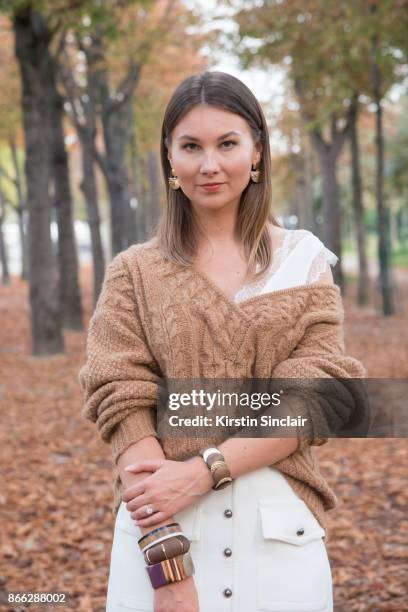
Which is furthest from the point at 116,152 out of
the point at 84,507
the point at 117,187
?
the point at 84,507

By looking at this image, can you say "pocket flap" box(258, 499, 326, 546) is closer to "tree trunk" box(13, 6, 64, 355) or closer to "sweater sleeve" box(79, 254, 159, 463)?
"sweater sleeve" box(79, 254, 159, 463)

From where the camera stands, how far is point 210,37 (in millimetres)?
15953

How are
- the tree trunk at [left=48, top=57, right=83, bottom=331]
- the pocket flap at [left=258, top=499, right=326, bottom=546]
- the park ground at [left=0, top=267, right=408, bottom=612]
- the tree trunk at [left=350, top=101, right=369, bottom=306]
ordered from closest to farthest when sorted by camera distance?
1. the pocket flap at [left=258, top=499, right=326, bottom=546]
2. the park ground at [left=0, top=267, right=408, bottom=612]
3. the tree trunk at [left=48, top=57, right=83, bottom=331]
4. the tree trunk at [left=350, top=101, right=369, bottom=306]

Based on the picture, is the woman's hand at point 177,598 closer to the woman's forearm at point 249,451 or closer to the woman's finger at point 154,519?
the woman's finger at point 154,519

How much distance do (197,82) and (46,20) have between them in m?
10.2

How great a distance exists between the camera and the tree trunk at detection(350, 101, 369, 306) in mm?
18094

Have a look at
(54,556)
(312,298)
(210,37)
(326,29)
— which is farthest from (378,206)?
(312,298)

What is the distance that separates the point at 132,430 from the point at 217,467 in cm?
26

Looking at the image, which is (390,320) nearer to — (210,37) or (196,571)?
(210,37)

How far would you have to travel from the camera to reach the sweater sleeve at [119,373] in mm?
2037

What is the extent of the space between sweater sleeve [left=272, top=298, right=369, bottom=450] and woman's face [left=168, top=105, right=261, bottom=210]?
450 mm

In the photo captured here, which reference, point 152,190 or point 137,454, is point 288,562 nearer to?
point 137,454

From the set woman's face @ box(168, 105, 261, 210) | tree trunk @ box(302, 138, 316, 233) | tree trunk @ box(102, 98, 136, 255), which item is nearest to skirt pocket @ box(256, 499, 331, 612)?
woman's face @ box(168, 105, 261, 210)

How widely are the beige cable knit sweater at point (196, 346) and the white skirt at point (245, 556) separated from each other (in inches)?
3.8
